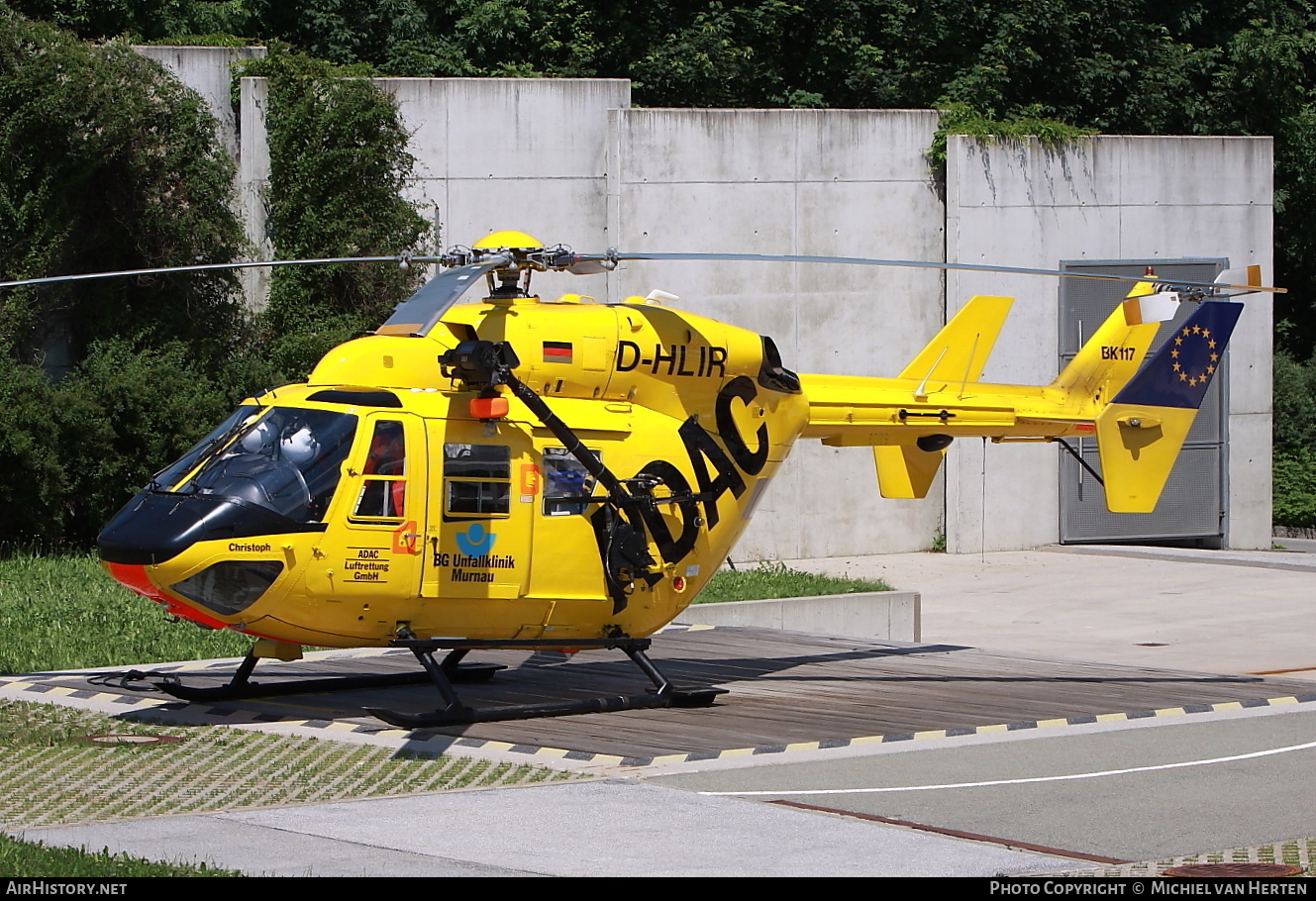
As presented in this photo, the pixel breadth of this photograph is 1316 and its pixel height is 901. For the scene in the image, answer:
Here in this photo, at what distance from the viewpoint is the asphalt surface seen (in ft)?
24.6

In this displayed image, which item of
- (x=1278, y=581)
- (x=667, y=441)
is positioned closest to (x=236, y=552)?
(x=667, y=441)

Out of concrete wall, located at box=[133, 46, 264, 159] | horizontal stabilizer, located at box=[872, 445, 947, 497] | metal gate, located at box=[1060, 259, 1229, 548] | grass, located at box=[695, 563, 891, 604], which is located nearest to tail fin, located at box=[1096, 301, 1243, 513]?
horizontal stabilizer, located at box=[872, 445, 947, 497]

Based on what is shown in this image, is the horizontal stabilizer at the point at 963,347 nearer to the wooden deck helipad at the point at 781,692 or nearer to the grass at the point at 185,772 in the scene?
the wooden deck helipad at the point at 781,692

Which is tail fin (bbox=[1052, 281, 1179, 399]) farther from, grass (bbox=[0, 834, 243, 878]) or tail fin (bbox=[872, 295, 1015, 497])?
grass (bbox=[0, 834, 243, 878])

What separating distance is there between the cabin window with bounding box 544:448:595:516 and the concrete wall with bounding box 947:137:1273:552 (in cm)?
1472

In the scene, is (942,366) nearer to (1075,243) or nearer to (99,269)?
(1075,243)

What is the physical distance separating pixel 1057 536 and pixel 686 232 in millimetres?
7672

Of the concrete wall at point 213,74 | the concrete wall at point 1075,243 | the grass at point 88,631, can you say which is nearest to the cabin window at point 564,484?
the grass at point 88,631

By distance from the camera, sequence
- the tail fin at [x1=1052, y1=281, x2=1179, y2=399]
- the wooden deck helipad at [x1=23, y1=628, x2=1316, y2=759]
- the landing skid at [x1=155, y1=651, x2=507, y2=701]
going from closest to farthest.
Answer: the wooden deck helipad at [x1=23, y1=628, x2=1316, y2=759] < the landing skid at [x1=155, y1=651, x2=507, y2=701] < the tail fin at [x1=1052, y1=281, x2=1179, y2=399]

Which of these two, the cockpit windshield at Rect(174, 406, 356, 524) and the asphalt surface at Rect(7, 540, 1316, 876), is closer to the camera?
the asphalt surface at Rect(7, 540, 1316, 876)

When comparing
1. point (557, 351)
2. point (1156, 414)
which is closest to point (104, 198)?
A: point (557, 351)

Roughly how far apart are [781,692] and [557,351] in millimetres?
3296

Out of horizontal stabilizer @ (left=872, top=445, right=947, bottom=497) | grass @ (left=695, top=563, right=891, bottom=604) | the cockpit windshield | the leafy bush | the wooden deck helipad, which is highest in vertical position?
the leafy bush

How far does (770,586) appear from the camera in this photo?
1914cm
